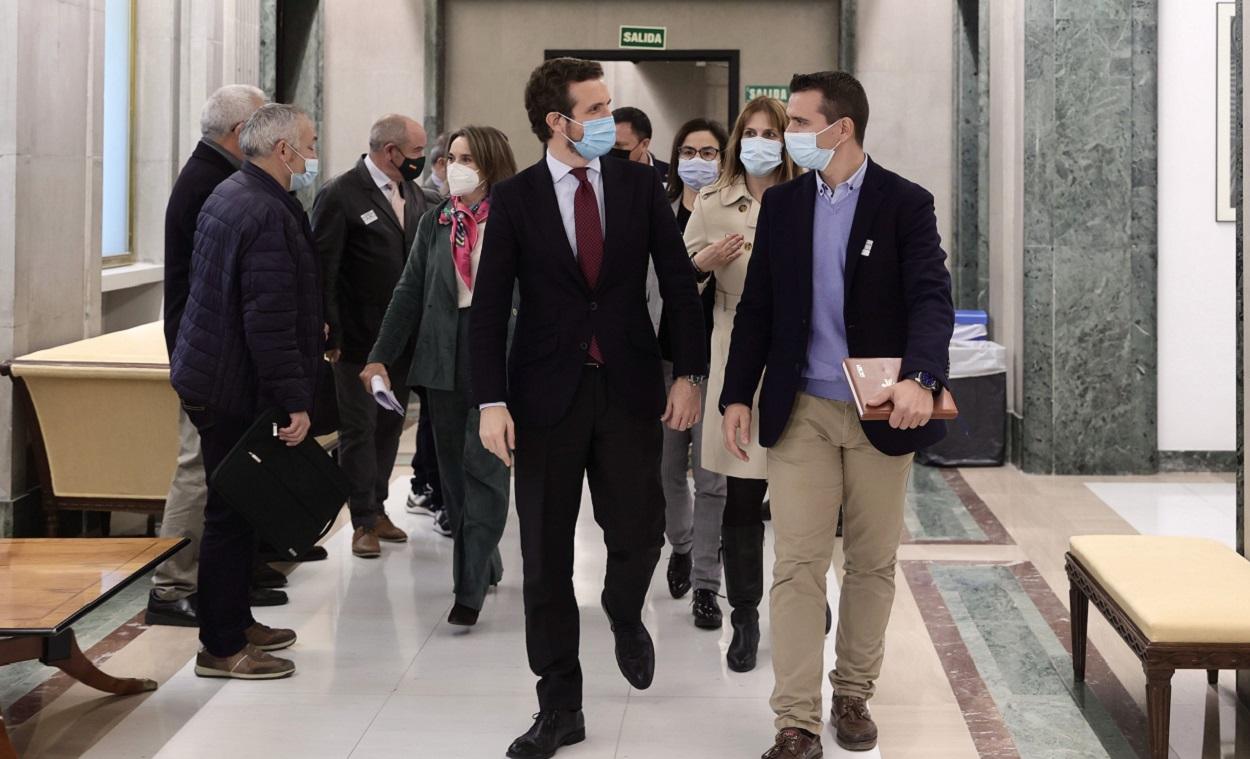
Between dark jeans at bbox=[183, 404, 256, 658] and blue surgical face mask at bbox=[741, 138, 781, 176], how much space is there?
5.43 feet

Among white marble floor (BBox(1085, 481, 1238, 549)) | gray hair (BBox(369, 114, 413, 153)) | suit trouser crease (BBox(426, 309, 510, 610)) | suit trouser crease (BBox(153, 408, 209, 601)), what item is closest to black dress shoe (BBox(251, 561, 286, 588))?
suit trouser crease (BBox(153, 408, 209, 601))

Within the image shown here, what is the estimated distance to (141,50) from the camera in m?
7.80

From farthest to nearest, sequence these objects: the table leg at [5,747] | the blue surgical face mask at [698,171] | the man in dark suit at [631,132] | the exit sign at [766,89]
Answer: the exit sign at [766,89] < the man in dark suit at [631,132] < the blue surgical face mask at [698,171] < the table leg at [5,747]

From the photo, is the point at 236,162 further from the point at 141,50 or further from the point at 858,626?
the point at 141,50

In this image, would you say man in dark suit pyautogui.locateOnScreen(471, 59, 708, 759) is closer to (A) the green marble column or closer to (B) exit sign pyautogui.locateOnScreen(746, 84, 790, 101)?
(A) the green marble column

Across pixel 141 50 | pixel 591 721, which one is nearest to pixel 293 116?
pixel 591 721

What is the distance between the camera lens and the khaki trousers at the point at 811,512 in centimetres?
363

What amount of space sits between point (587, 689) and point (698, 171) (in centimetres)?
184

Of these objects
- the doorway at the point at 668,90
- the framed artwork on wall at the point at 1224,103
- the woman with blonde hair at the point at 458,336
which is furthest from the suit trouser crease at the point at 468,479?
the doorway at the point at 668,90

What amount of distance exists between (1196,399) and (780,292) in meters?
5.11

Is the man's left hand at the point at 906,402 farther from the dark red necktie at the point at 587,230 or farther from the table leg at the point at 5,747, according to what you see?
the table leg at the point at 5,747

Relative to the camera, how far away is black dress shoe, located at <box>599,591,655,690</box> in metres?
3.92

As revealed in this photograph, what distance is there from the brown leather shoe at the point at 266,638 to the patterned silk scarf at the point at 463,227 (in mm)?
A: 1268

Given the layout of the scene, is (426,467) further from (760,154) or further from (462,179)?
(760,154)
